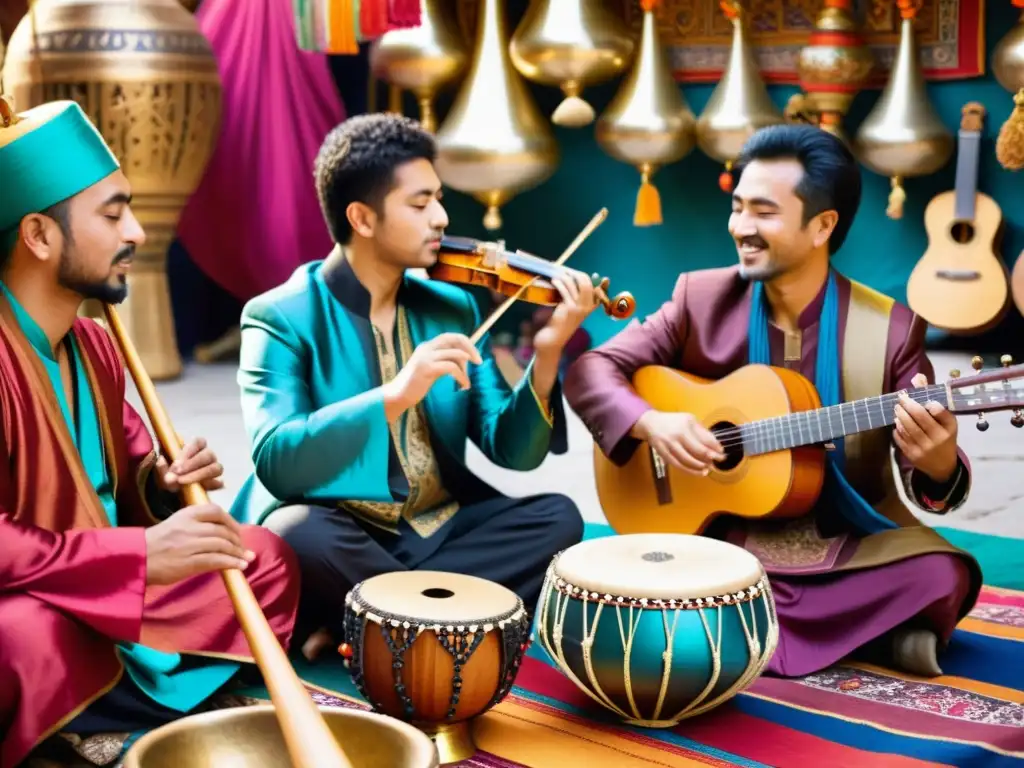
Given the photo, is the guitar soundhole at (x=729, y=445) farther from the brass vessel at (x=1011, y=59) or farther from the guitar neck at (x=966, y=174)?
the guitar neck at (x=966, y=174)

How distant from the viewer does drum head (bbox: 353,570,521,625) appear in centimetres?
267

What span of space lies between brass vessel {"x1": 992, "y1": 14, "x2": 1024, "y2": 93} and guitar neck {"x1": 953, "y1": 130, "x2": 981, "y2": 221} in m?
0.30

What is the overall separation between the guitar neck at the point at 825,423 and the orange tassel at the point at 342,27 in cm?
247

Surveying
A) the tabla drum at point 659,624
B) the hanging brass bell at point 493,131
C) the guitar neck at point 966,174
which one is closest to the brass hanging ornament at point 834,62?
the guitar neck at point 966,174

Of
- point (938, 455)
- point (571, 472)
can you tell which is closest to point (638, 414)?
point (938, 455)

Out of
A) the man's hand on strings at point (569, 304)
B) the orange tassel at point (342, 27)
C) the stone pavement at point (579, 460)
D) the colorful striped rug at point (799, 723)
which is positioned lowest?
the stone pavement at point (579, 460)

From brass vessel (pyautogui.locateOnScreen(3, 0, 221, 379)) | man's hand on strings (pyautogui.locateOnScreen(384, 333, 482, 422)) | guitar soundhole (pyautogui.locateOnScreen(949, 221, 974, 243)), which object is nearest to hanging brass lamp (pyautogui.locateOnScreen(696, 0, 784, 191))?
guitar soundhole (pyautogui.locateOnScreen(949, 221, 974, 243))

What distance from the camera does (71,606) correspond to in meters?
2.59

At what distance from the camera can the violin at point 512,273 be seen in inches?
129

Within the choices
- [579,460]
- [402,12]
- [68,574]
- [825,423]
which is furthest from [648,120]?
[68,574]

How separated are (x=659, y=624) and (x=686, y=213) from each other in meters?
4.15

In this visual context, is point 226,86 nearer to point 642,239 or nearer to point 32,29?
point 32,29

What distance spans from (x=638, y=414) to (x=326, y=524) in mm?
764

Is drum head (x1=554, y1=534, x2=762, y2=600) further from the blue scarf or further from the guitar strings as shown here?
the blue scarf
